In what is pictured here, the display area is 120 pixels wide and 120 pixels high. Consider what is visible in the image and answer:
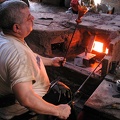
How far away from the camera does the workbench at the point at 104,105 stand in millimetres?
3391

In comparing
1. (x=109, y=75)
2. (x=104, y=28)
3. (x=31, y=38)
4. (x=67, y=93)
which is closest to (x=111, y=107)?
(x=67, y=93)

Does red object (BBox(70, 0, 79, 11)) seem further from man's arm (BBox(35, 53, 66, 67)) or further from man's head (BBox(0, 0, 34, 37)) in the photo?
man's head (BBox(0, 0, 34, 37))

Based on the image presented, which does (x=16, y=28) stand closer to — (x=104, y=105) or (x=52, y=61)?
(x=52, y=61)

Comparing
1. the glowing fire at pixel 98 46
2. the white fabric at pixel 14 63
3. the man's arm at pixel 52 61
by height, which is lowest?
the glowing fire at pixel 98 46

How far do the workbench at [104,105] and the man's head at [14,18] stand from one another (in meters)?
1.93

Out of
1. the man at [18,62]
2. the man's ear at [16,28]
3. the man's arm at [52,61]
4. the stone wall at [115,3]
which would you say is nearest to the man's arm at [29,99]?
the man at [18,62]

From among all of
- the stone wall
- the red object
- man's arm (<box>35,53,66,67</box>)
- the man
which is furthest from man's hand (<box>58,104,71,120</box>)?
the stone wall

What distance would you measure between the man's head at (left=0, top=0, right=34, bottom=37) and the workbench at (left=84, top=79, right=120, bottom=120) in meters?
1.93

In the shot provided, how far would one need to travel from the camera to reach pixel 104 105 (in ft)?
11.7

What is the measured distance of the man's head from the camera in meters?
2.29

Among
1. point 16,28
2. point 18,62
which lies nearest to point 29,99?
point 18,62

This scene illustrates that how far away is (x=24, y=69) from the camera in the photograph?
2.26 metres

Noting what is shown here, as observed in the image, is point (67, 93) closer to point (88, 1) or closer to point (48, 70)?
point (48, 70)

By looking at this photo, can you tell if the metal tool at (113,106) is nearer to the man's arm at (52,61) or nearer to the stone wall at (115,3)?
the man's arm at (52,61)
